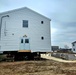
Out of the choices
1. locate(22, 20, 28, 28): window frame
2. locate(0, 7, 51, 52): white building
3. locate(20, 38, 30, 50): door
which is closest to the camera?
locate(0, 7, 51, 52): white building

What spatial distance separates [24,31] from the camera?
20.2 meters

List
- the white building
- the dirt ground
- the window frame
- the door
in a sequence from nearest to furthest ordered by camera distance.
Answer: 1. the dirt ground
2. the white building
3. the door
4. the window frame

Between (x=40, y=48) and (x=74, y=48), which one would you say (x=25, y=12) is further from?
(x=74, y=48)

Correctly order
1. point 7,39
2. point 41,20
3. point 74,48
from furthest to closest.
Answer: point 74,48 → point 41,20 → point 7,39

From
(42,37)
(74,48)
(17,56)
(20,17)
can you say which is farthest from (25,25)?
(74,48)

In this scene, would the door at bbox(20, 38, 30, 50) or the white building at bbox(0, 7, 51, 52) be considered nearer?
the white building at bbox(0, 7, 51, 52)

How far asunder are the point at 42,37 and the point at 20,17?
13.2ft

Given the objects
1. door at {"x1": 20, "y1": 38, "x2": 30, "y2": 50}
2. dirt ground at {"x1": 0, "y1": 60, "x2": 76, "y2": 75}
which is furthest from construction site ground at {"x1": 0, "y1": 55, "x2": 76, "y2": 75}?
door at {"x1": 20, "y1": 38, "x2": 30, "y2": 50}

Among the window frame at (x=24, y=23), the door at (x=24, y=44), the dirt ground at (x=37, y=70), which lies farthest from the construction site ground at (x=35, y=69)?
the window frame at (x=24, y=23)

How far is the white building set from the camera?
19594 millimetres

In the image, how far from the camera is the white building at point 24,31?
19.6 meters

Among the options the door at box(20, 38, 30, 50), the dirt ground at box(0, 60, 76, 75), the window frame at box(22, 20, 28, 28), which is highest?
the window frame at box(22, 20, 28, 28)

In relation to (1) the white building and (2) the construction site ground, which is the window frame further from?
(2) the construction site ground

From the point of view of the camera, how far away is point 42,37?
811 inches
